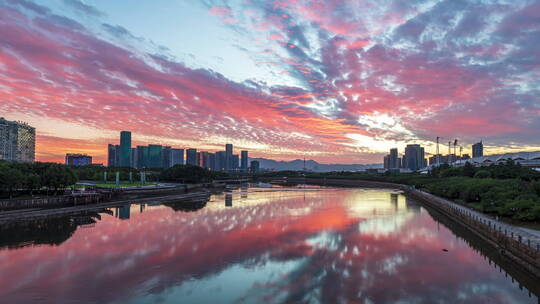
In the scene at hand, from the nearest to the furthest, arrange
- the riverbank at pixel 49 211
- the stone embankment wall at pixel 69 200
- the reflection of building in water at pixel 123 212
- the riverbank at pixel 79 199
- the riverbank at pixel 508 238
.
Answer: the riverbank at pixel 508 238, the riverbank at pixel 49 211, the stone embankment wall at pixel 69 200, the riverbank at pixel 79 199, the reflection of building in water at pixel 123 212

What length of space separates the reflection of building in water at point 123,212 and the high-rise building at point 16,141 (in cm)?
11693

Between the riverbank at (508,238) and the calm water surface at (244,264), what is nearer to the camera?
the calm water surface at (244,264)

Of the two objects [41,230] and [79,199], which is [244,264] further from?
[79,199]

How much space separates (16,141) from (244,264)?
17402 centimetres

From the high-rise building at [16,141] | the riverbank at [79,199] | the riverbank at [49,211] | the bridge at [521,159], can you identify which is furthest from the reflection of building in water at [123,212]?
the high-rise building at [16,141]

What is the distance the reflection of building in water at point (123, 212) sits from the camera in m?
46.4

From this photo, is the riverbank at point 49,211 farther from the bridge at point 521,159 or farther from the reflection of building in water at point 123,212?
the bridge at point 521,159

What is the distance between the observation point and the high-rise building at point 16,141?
13982 cm

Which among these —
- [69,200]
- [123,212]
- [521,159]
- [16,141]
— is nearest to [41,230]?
[123,212]

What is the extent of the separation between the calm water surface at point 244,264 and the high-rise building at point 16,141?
442 feet

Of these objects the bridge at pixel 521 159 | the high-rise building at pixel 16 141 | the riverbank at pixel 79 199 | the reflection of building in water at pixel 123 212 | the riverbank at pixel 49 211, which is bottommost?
the reflection of building in water at pixel 123 212

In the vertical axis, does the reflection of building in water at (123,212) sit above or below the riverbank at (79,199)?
below

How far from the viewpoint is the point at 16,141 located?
489ft

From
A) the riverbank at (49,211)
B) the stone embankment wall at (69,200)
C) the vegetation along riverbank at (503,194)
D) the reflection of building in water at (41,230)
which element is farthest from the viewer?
the stone embankment wall at (69,200)
